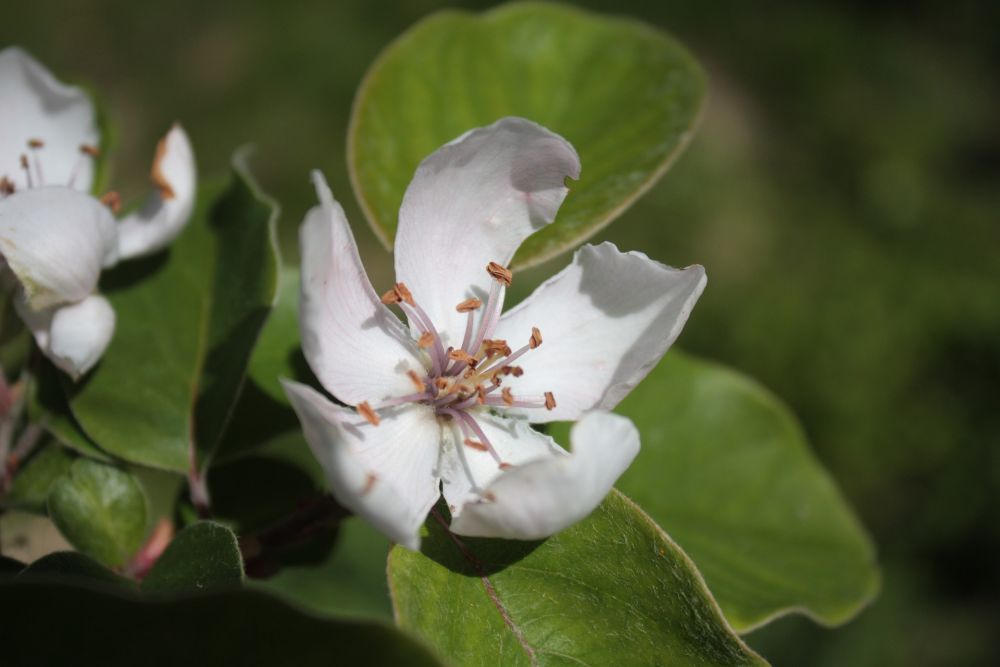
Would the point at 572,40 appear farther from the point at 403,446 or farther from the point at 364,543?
the point at 364,543

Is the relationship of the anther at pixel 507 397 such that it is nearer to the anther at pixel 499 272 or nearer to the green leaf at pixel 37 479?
the anther at pixel 499 272

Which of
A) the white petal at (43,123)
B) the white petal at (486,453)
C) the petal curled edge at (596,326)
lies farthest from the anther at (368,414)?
the white petal at (43,123)

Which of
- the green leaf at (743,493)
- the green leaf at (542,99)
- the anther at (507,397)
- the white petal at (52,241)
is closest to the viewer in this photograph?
the white petal at (52,241)

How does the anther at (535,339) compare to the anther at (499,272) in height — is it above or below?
below

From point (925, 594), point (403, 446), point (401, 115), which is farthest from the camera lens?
point (925, 594)

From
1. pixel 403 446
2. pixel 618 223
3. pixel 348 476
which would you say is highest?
pixel 348 476

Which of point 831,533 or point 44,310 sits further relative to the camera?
point 831,533

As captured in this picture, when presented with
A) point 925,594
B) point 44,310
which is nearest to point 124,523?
point 44,310
